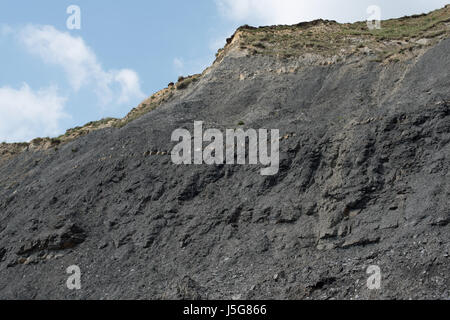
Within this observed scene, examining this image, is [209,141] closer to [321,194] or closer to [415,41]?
[321,194]

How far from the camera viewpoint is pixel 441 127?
1878 centimetres

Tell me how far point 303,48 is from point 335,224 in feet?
55.5

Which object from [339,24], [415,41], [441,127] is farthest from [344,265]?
[339,24]
